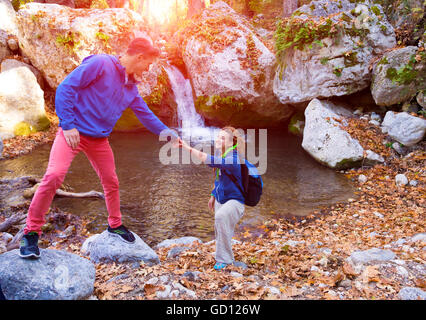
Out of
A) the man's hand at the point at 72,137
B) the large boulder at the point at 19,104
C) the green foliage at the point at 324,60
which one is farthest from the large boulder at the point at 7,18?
the man's hand at the point at 72,137

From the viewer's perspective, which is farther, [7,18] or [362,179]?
[7,18]

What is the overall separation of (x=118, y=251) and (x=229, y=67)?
10.8 meters

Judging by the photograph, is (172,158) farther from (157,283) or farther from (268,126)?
(157,283)

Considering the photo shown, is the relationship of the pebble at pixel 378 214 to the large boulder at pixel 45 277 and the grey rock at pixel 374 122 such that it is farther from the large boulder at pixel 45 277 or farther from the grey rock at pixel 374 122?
the large boulder at pixel 45 277

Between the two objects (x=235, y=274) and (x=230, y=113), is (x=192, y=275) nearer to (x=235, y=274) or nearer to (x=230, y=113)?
(x=235, y=274)

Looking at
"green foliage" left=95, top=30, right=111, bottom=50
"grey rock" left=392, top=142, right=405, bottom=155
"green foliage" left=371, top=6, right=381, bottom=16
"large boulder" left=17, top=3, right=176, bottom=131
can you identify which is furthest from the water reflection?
"green foliage" left=371, top=6, right=381, bottom=16

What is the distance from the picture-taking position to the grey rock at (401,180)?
7547mm

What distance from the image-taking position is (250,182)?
3.58 meters

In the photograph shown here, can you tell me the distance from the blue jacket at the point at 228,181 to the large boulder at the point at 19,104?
1165 centimetres

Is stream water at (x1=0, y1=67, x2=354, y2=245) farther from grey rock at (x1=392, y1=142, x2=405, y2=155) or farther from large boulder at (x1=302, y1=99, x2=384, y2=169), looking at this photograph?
grey rock at (x1=392, y1=142, x2=405, y2=155)

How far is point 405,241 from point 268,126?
36.2 feet

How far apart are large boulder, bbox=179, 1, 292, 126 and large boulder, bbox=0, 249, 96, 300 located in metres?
11.3

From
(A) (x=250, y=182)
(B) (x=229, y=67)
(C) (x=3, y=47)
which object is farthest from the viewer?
(C) (x=3, y=47)

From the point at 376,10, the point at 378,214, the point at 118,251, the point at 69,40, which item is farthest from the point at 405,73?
the point at 69,40
